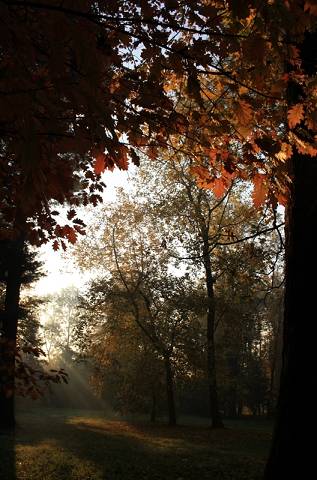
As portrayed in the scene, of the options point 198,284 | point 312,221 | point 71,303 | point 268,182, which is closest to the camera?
point 268,182

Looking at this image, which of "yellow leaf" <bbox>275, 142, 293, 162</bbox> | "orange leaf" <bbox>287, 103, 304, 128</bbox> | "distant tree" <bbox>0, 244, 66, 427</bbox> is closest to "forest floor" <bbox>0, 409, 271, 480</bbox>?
"distant tree" <bbox>0, 244, 66, 427</bbox>

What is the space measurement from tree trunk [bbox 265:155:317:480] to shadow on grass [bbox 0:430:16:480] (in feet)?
22.3

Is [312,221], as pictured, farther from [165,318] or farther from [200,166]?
[165,318]

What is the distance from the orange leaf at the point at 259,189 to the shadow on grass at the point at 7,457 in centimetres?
794

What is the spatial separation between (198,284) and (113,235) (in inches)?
221

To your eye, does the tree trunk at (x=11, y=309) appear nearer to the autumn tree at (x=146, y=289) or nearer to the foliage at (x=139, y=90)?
the autumn tree at (x=146, y=289)

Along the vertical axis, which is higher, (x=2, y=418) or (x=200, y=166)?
(x=200, y=166)

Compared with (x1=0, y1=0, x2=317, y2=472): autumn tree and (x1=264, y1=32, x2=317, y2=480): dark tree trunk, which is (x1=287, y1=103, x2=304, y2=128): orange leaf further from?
Answer: (x1=264, y1=32, x2=317, y2=480): dark tree trunk

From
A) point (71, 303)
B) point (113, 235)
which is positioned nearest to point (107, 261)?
point (113, 235)

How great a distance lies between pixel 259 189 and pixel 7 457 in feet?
33.4

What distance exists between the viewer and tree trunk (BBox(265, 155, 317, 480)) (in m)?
3.43

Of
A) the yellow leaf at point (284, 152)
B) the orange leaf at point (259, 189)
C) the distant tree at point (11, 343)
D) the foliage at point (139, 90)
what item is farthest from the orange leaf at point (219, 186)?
the distant tree at point (11, 343)

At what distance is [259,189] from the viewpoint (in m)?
3.20

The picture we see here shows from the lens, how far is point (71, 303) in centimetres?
7912
